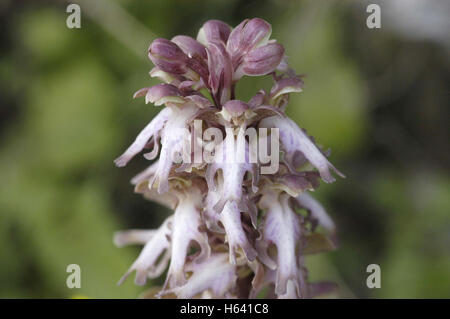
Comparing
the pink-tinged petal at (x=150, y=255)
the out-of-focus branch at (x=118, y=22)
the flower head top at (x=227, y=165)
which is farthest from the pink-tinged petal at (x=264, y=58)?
the out-of-focus branch at (x=118, y=22)

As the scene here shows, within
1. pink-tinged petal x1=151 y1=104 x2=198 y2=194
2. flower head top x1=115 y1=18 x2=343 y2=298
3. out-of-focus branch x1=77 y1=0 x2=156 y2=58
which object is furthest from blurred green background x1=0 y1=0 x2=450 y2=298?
pink-tinged petal x1=151 y1=104 x2=198 y2=194

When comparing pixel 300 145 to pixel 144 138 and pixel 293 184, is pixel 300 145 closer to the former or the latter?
pixel 293 184

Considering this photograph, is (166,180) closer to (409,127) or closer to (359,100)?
(359,100)

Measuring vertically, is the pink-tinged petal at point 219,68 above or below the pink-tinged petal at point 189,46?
below

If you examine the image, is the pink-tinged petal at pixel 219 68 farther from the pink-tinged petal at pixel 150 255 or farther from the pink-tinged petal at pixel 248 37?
the pink-tinged petal at pixel 150 255

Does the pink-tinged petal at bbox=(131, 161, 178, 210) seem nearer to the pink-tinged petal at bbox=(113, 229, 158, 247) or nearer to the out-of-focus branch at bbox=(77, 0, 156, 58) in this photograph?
the pink-tinged petal at bbox=(113, 229, 158, 247)

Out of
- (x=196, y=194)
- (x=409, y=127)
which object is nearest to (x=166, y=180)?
(x=196, y=194)
